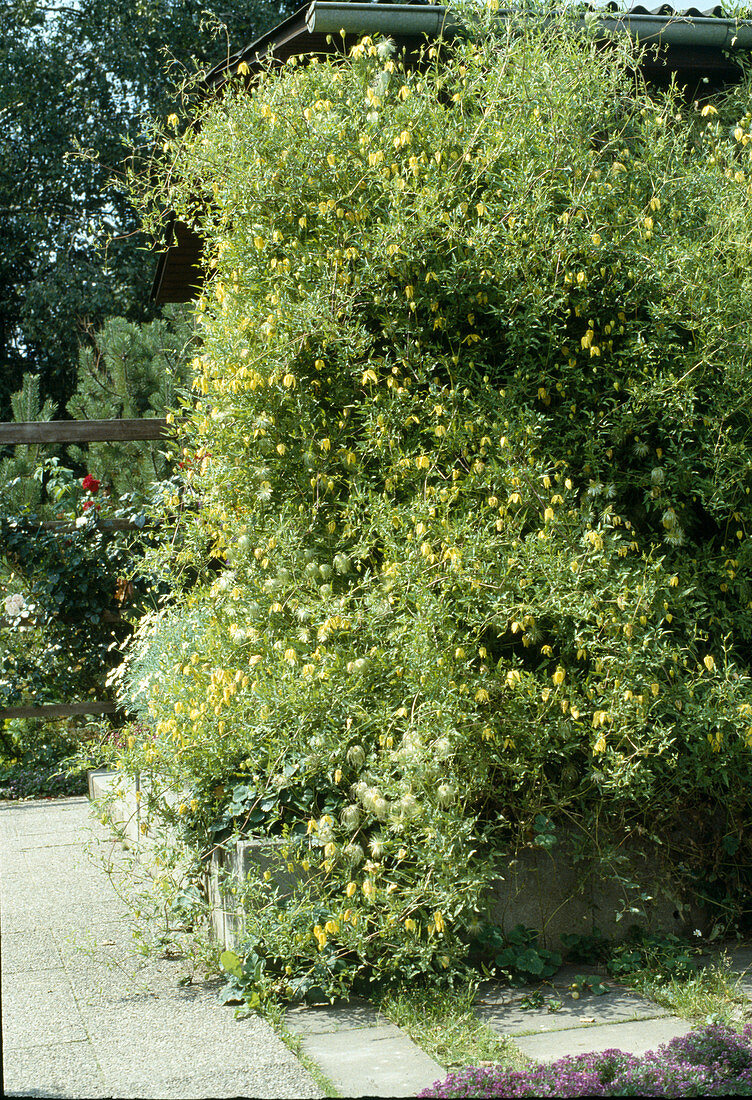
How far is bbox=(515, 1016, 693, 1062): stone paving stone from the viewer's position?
8.54ft

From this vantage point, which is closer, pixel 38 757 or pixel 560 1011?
pixel 560 1011

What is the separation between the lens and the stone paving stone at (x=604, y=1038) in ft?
8.54

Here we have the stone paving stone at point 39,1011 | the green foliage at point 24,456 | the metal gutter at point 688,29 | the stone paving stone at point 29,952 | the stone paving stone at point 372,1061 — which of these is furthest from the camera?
the green foliage at point 24,456

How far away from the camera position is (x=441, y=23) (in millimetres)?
4418

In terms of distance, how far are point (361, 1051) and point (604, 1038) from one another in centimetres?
66

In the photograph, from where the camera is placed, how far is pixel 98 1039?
2746mm

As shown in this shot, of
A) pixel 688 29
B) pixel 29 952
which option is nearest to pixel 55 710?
pixel 29 952

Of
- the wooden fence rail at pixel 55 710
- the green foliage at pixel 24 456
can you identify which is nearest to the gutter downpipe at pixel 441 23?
the wooden fence rail at pixel 55 710

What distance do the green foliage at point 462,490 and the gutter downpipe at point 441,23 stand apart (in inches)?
16.7

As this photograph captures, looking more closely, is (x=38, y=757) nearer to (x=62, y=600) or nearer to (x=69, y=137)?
(x=62, y=600)

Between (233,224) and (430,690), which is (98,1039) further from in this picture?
(233,224)

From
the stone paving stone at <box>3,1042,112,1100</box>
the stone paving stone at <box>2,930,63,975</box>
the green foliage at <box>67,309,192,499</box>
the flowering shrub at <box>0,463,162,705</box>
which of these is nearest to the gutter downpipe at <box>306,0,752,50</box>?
the flowering shrub at <box>0,463,162,705</box>

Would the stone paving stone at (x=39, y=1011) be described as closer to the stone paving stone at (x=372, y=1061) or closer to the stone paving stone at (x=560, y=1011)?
the stone paving stone at (x=372, y=1061)

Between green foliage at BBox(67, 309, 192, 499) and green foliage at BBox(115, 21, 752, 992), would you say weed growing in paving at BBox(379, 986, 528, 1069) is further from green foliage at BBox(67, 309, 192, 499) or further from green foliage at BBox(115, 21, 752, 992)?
green foliage at BBox(67, 309, 192, 499)
